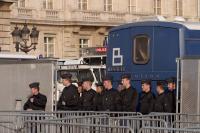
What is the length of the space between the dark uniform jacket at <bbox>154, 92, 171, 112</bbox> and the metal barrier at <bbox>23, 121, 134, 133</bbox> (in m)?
4.88

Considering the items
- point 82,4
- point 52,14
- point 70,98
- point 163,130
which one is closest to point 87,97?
point 70,98

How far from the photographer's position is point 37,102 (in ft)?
55.3

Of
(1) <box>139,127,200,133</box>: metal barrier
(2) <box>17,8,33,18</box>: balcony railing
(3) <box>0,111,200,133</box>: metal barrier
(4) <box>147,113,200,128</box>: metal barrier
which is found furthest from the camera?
(2) <box>17,8,33,18</box>: balcony railing

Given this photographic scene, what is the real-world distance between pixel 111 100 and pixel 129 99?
0.56 metres

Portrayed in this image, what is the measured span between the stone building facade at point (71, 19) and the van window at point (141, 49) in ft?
87.3

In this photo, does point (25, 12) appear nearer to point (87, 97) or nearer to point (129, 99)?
point (87, 97)

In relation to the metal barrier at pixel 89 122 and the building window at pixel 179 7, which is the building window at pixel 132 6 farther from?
the metal barrier at pixel 89 122

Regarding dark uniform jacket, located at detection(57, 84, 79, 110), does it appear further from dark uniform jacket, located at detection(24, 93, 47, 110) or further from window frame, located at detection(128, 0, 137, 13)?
window frame, located at detection(128, 0, 137, 13)

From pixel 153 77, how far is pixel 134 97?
10.8 ft

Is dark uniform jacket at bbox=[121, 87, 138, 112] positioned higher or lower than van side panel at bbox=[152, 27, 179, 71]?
lower

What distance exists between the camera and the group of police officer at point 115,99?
54.5 feet

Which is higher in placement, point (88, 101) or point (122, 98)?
point (122, 98)

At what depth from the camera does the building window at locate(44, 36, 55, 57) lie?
49.3 metres

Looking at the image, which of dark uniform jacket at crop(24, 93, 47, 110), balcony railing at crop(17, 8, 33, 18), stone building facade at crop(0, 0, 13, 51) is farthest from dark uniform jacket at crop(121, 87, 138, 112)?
balcony railing at crop(17, 8, 33, 18)
